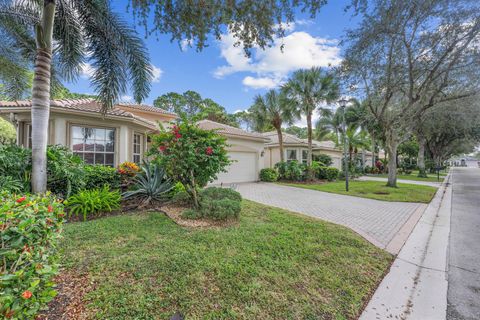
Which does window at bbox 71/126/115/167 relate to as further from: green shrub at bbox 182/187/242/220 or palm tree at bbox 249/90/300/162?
palm tree at bbox 249/90/300/162

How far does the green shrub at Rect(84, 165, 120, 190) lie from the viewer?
6.47 meters

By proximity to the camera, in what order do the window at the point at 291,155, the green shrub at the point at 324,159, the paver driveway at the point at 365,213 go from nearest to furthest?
the paver driveway at the point at 365,213, the window at the point at 291,155, the green shrub at the point at 324,159

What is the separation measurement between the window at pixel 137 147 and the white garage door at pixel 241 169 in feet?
17.2

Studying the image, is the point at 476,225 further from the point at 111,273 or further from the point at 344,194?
the point at 111,273

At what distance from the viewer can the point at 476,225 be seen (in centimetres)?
608

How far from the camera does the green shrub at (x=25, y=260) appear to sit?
1.37 metres

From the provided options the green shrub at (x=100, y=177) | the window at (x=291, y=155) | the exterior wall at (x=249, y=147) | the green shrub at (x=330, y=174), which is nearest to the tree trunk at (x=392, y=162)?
the green shrub at (x=330, y=174)

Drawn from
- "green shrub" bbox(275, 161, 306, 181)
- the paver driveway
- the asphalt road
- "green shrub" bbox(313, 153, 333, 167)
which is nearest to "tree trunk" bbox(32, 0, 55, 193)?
the paver driveway

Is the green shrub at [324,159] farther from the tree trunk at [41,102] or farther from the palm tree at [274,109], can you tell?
the tree trunk at [41,102]

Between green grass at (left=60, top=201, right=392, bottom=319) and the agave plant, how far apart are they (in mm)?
1731

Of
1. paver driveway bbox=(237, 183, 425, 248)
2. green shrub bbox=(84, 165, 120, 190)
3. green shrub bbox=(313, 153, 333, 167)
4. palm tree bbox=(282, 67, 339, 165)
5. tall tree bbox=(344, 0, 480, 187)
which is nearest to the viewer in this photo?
paver driveway bbox=(237, 183, 425, 248)

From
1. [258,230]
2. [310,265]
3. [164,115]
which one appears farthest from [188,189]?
[164,115]

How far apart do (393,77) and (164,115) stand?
14896 mm

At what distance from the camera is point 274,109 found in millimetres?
16062
